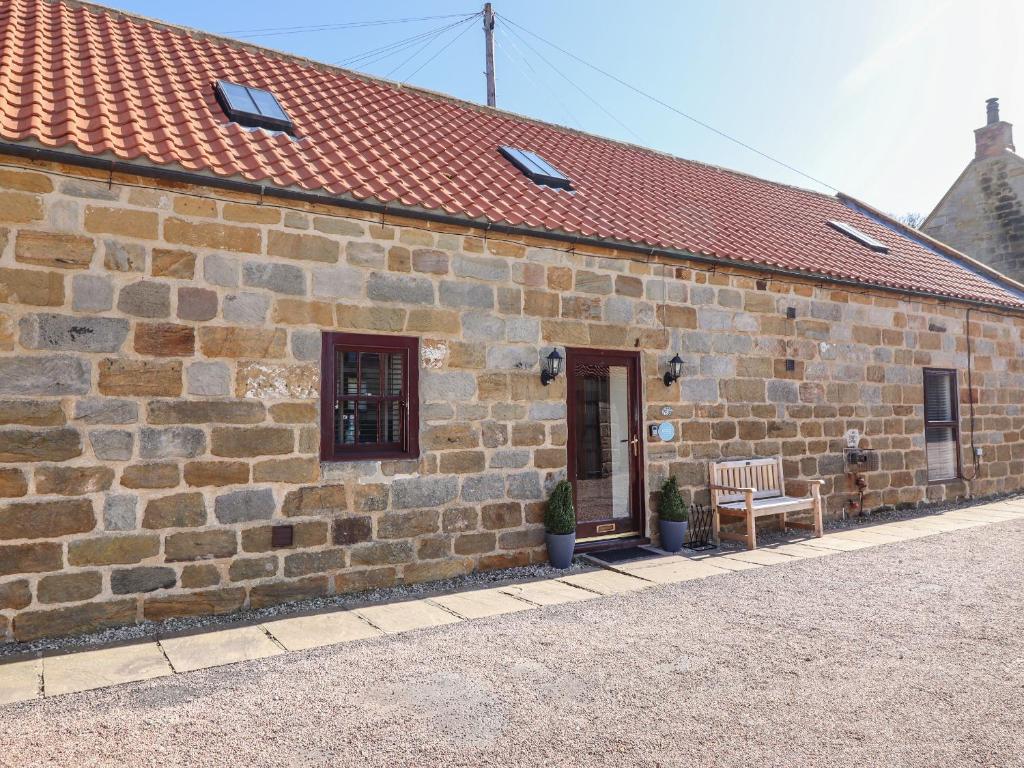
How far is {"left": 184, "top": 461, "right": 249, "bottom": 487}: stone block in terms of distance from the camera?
5172 mm

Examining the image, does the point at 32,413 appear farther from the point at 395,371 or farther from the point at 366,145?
the point at 366,145

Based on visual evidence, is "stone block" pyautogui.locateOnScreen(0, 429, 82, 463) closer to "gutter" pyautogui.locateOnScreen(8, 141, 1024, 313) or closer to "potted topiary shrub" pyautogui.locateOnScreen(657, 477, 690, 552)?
"gutter" pyautogui.locateOnScreen(8, 141, 1024, 313)

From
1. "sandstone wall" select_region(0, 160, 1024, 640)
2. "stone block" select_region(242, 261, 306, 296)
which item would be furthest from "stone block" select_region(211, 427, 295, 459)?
"stone block" select_region(242, 261, 306, 296)

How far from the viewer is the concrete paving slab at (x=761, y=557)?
693 centimetres

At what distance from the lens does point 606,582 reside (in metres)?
6.17

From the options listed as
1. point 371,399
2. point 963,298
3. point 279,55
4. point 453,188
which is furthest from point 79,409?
point 963,298

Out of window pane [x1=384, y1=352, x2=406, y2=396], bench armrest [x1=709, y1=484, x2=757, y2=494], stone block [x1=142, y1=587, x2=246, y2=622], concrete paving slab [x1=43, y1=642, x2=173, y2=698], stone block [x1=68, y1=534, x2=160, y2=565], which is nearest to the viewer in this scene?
concrete paving slab [x1=43, y1=642, x2=173, y2=698]

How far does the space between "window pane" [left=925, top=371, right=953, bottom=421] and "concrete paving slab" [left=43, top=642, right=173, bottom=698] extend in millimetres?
10632

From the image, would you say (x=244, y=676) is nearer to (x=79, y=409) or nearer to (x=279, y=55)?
(x=79, y=409)

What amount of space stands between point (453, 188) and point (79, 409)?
3886mm

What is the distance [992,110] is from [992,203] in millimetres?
2267

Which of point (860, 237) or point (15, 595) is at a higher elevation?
point (860, 237)

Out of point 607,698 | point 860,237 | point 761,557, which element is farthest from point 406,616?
point 860,237

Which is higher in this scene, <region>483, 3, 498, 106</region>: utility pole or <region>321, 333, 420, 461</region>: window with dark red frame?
<region>483, 3, 498, 106</region>: utility pole
